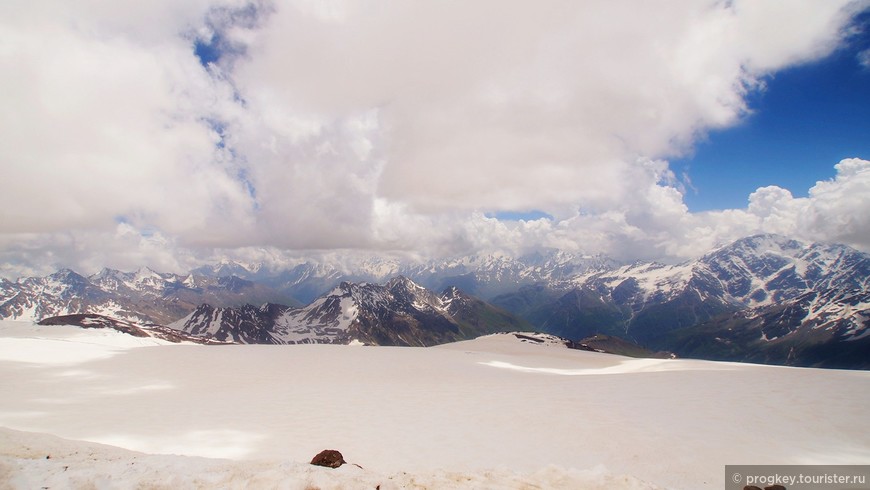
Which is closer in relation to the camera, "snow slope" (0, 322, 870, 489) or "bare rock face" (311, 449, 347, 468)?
"snow slope" (0, 322, 870, 489)

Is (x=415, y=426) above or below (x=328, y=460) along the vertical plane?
below

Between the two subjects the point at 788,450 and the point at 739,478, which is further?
the point at 788,450

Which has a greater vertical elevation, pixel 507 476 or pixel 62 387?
pixel 507 476

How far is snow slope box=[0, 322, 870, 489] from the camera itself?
25.6ft

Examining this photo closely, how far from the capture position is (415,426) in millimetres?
16016

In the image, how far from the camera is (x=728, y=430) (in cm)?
1533

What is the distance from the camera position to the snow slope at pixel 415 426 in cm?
779

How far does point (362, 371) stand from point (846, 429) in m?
24.9

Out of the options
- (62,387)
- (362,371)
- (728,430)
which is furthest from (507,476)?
(62,387)

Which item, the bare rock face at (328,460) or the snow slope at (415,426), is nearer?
the snow slope at (415,426)

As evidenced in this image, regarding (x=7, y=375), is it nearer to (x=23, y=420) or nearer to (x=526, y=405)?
(x=23, y=420)

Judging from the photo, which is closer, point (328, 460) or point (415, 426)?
point (328, 460)

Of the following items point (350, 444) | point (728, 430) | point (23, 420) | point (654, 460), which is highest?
point (728, 430)

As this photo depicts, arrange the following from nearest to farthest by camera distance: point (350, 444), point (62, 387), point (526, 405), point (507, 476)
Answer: point (507, 476) < point (350, 444) < point (526, 405) < point (62, 387)
